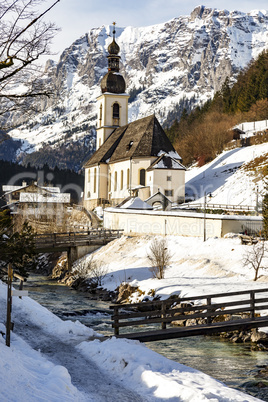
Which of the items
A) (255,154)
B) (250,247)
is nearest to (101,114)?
(255,154)

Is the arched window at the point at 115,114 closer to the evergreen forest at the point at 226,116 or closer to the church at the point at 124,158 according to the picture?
the church at the point at 124,158

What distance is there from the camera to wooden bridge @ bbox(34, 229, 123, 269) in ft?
143

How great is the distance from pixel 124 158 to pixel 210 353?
49290 millimetres

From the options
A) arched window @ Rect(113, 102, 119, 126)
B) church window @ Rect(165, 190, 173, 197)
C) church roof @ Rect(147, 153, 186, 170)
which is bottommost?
church window @ Rect(165, 190, 173, 197)

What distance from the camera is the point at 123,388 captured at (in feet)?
35.2

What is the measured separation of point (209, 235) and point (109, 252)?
8512 mm

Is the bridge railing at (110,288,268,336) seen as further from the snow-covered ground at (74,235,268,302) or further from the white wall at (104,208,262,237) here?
the white wall at (104,208,262,237)

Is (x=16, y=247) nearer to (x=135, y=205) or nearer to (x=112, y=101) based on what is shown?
(x=135, y=205)

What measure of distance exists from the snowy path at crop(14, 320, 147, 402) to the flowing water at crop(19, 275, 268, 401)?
13.5 feet

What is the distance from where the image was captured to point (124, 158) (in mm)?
66000

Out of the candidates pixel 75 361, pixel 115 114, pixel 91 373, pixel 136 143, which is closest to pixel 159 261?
pixel 75 361

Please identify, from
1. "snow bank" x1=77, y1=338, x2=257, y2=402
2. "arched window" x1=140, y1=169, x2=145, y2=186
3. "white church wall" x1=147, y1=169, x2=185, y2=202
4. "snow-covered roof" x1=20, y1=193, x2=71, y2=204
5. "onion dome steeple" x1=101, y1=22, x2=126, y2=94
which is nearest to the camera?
"snow bank" x1=77, y1=338, x2=257, y2=402

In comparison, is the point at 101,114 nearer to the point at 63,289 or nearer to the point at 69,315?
the point at 63,289

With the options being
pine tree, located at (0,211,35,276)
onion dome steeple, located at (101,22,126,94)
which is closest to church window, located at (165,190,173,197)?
onion dome steeple, located at (101,22,126,94)
